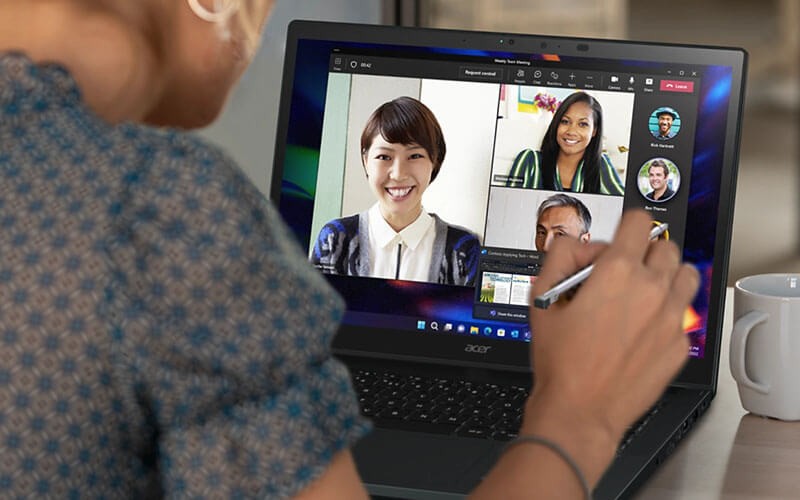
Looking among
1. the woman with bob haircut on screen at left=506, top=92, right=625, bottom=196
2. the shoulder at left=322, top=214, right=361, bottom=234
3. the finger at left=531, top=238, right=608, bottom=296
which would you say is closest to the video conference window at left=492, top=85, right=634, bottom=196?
the woman with bob haircut on screen at left=506, top=92, right=625, bottom=196

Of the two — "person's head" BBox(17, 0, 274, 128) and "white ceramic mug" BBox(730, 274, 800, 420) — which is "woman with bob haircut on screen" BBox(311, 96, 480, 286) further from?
"person's head" BBox(17, 0, 274, 128)

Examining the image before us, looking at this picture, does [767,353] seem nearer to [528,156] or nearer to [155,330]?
[528,156]

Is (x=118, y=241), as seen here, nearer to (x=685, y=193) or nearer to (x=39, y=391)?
(x=39, y=391)

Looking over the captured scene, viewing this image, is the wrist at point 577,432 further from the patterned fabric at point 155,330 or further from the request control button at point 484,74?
the request control button at point 484,74

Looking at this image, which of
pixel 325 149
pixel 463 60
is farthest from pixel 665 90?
pixel 325 149

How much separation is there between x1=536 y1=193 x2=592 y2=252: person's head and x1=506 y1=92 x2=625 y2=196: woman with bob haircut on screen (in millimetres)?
11

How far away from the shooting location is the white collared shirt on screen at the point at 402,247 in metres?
1.03

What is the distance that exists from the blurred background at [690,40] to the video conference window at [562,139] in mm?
285

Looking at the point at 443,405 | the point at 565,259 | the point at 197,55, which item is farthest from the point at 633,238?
the point at 443,405

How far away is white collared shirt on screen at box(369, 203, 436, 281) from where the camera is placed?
103 centimetres

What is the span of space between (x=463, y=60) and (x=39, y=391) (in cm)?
67

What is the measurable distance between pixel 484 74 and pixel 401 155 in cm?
11

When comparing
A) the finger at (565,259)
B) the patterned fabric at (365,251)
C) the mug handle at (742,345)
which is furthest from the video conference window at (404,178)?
the finger at (565,259)

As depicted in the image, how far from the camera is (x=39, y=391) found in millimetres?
448
